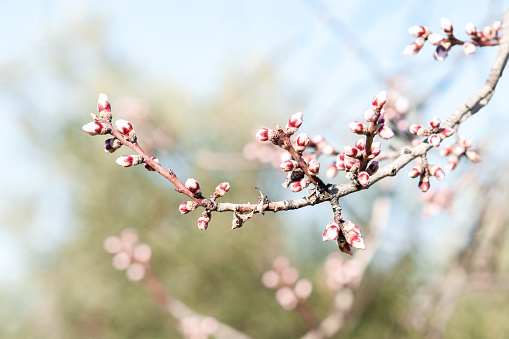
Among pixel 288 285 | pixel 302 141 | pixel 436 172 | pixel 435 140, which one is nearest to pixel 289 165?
pixel 302 141

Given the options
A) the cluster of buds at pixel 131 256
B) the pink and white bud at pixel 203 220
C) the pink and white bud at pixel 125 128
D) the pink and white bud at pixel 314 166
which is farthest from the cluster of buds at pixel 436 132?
the cluster of buds at pixel 131 256

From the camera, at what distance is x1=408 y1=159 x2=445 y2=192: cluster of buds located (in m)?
0.84

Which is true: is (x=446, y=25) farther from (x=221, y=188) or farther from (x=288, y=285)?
(x=288, y=285)

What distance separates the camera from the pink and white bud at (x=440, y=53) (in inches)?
37.6

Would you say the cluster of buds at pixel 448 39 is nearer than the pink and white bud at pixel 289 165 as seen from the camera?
No

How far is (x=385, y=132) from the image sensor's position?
0.79 m

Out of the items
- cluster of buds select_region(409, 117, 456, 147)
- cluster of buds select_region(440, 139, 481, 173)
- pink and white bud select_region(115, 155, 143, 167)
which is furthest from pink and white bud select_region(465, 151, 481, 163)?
pink and white bud select_region(115, 155, 143, 167)

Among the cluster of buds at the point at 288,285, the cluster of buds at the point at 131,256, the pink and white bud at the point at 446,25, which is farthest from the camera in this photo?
the cluster of buds at the point at 131,256

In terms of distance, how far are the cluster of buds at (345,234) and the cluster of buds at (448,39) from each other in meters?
0.47

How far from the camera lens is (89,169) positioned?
9555 mm

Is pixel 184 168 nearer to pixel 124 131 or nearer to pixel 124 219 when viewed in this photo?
pixel 124 219

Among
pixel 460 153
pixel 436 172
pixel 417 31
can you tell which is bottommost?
pixel 436 172

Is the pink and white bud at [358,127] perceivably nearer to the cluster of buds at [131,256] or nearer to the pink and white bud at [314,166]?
the pink and white bud at [314,166]

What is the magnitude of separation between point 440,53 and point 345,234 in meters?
0.50
